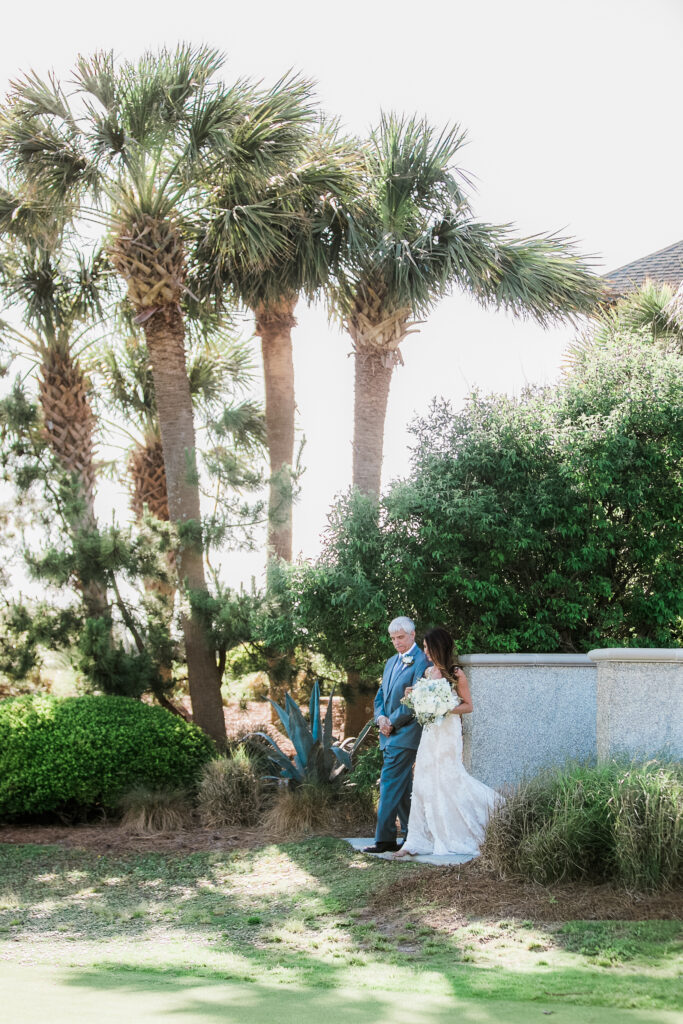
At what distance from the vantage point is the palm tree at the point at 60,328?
44.9 ft

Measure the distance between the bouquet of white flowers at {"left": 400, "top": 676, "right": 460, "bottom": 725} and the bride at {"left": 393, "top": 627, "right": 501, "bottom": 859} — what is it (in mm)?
94

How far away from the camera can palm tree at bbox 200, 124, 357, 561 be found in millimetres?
12555

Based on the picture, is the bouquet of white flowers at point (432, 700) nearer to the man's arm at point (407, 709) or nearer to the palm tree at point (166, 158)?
the man's arm at point (407, 709)

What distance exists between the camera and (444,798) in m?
7.88

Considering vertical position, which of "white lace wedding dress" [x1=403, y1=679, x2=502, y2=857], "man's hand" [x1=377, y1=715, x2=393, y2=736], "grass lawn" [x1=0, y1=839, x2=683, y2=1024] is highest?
"man's hand" [x1=377, y1=715, x2=393, y2=736]

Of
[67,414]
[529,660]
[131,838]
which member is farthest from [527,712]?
[67,414]

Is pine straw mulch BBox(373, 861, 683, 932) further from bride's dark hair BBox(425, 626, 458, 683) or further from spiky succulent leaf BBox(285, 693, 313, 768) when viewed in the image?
spiky succulent leaf BBox(285, 693, 313, 768)

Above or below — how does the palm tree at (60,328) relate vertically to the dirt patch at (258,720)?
above

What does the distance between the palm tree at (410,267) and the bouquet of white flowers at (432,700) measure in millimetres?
4599

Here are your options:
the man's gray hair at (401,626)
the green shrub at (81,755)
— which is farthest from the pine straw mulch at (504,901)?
the green shrub at (81,755)

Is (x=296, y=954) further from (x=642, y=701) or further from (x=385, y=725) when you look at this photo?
(x=642, y=701)

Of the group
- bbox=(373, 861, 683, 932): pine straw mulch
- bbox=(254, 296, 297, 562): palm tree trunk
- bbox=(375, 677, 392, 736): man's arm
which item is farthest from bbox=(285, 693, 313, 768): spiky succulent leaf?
bbox=(254, 296, 297, 562): palm tree trunk

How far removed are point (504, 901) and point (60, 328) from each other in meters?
10.7

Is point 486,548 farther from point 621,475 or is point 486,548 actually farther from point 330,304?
point 330,304
